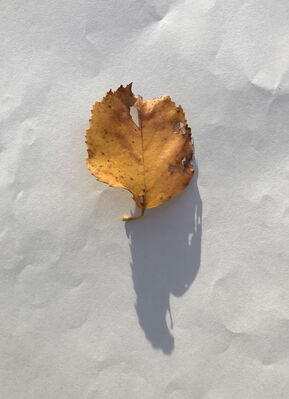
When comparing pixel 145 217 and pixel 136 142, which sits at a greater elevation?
pixel 136 142

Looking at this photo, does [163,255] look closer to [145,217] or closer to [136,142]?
[145,217]

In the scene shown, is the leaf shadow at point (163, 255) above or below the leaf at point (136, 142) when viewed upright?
below

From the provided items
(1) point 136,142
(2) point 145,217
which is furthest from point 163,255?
(1) point 136,142

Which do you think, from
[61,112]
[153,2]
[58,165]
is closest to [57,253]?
[58,165]

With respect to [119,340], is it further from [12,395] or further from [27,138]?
[27,138]

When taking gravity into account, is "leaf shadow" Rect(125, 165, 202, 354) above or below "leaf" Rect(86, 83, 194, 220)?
below
